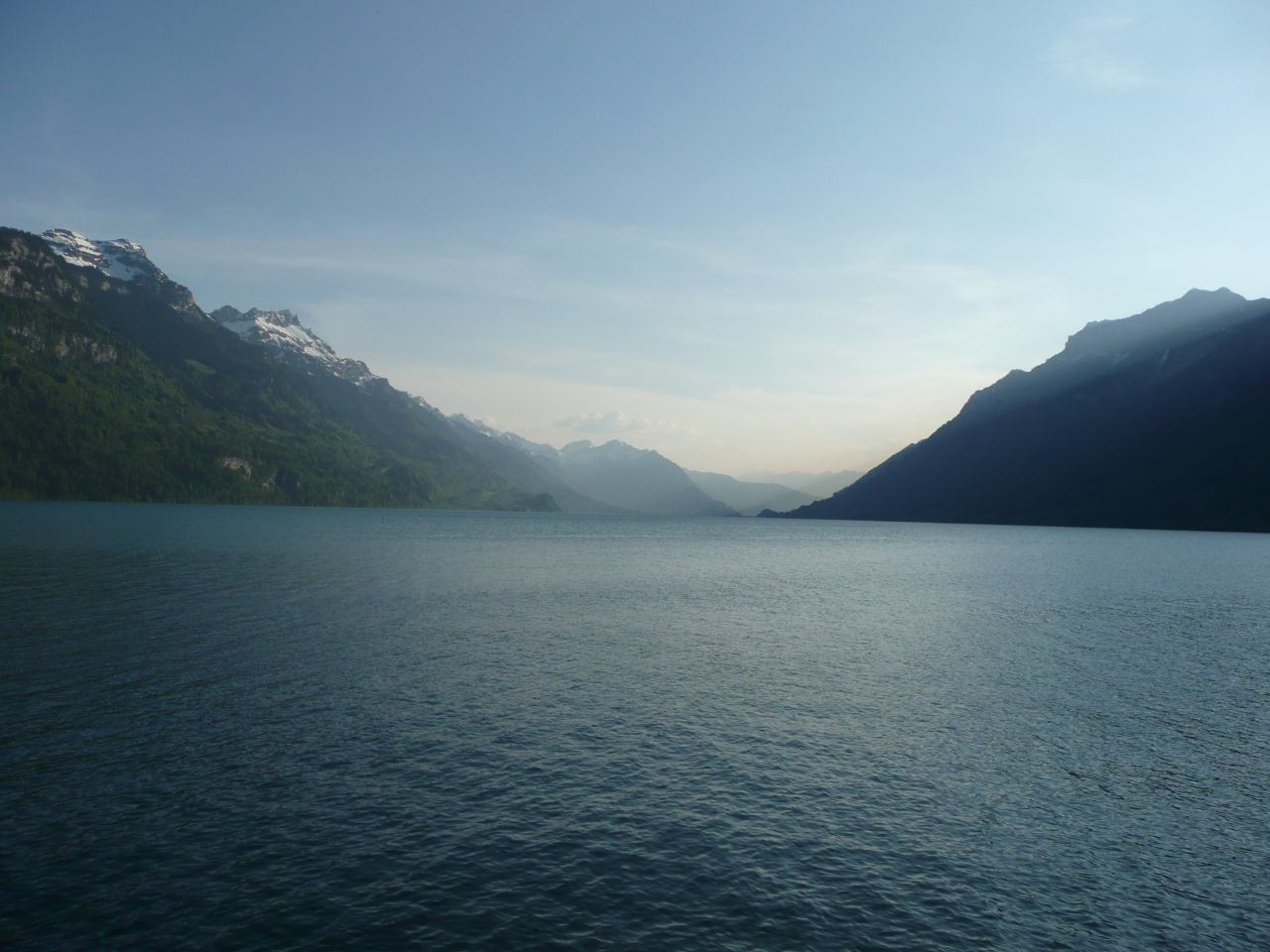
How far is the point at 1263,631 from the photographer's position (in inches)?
2901

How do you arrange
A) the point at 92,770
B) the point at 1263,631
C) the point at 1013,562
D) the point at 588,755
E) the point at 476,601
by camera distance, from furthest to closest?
the point at 1013,562, the point at 476,601, the point at 1263,631, the point at 588,755, the point at 92,770

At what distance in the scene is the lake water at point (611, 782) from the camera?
67.2ft

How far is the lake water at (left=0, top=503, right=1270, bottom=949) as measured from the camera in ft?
67.2

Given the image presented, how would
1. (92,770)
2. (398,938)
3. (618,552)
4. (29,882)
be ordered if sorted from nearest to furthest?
(398,938) → (29,882) → (92,770) → (618,552)

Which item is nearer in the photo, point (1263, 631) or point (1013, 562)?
point (1263, 631)

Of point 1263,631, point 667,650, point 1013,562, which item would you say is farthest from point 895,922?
point 1013,562

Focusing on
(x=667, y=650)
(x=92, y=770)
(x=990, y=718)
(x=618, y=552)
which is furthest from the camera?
Answer: (x=618, y=552)

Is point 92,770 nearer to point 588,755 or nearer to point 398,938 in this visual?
point 398,938

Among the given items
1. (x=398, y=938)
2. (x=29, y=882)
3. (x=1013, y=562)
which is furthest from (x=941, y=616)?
(x=1013, y=562)

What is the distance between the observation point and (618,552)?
16975 centimetres

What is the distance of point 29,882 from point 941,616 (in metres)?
82.2

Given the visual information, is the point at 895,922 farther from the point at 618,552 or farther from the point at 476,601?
the point at 618,552

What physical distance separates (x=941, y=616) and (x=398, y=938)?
75.8 m

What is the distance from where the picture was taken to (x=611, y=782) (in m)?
29.8
